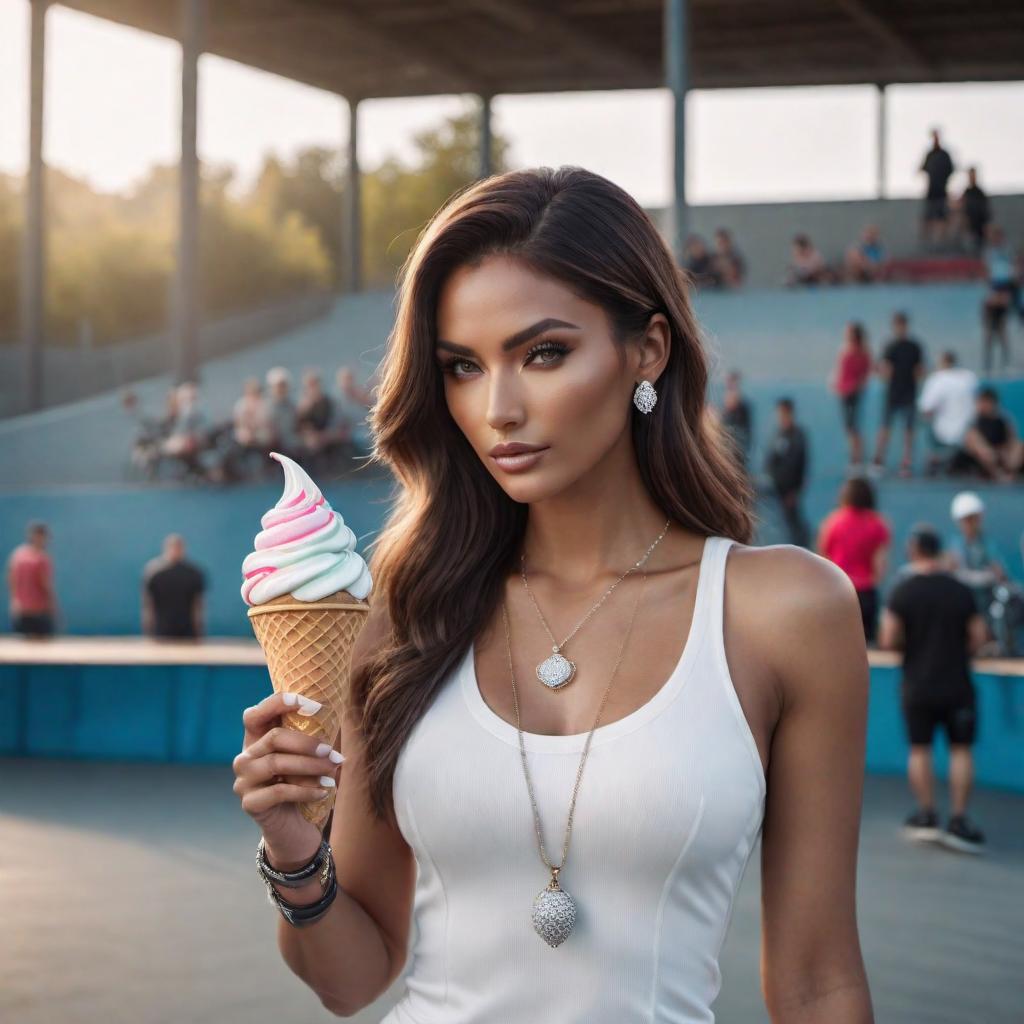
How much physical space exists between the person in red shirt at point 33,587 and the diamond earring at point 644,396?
13.8 m

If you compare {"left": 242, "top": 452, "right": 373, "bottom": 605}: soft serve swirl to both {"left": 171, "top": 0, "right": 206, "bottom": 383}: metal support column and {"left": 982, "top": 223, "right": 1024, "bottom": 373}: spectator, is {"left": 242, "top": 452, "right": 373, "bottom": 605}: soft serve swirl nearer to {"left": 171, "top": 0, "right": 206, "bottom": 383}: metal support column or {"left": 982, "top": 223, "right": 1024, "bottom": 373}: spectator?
{"left": 982, "top": 223, "right": 1024, "bottom": 373}: spectator

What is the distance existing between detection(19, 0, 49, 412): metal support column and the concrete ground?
17134 mm

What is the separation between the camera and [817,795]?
2.09 m

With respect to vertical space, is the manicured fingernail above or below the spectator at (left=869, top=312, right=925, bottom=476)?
below

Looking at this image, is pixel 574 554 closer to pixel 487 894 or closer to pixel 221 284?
pixel 487 894

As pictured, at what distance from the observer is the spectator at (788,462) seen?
15.2 meters

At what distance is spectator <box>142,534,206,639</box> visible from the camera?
1479 centimetres

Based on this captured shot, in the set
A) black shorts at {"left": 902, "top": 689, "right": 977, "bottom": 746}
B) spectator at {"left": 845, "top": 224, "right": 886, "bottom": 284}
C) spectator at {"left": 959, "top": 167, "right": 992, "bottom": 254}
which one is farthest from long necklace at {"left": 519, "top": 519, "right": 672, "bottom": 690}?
spectator at {"left": 845, "top": 224, "right": 886, "bottom": 284}

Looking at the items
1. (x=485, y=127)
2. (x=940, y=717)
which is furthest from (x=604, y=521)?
(x=485, y=127)

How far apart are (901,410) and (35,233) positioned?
16.2 meters

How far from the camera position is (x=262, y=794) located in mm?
1876

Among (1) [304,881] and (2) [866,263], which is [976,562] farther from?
(1) [304,881]

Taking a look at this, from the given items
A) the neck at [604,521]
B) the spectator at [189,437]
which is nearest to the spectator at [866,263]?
the spectator at [189,437]

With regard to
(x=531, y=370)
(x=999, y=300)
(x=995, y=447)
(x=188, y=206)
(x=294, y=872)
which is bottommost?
(x=294, y=872)
